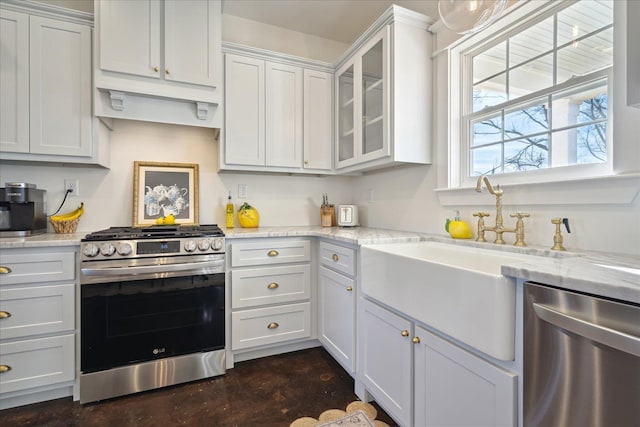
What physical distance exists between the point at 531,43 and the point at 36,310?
304cm

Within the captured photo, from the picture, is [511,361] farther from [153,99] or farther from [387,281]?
[153,99]

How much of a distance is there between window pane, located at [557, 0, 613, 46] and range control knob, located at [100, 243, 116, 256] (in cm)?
258

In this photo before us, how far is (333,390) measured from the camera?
185 centimetres

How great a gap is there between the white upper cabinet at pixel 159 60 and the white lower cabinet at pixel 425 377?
1.85 m

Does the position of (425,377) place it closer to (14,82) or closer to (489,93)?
(489,93)

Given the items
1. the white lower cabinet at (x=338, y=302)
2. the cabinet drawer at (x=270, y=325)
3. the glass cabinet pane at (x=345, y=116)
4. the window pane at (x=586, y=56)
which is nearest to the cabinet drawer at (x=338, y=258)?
the white lower cabinet at (x=338, y=302)

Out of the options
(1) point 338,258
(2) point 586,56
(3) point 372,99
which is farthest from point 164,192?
(2) point 586,56

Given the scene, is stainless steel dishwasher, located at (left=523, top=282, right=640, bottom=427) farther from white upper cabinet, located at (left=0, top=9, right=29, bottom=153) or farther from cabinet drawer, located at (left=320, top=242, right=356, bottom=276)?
white upper cabinet, located at (left=0, top=9, right=29, bottom=153)

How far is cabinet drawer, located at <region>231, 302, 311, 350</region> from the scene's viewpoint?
2.11 m

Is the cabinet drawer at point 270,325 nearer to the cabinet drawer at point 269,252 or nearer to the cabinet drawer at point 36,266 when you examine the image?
the cabinet drawer at point 269,252

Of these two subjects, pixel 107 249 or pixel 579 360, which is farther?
pixel 107 249

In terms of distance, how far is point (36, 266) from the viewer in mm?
1677

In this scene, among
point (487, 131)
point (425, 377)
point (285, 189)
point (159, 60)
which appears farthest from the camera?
point (285, 189)

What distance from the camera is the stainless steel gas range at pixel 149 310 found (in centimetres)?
174
